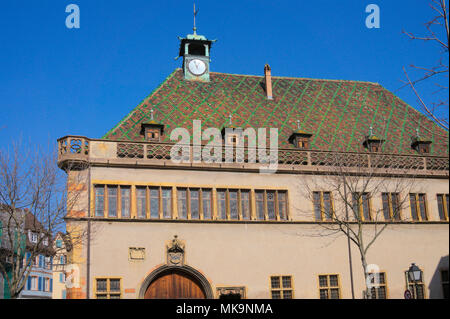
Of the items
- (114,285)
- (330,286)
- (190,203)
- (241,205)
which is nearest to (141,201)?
(190,203)

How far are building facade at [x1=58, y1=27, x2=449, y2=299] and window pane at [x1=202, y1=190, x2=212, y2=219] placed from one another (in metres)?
0.04

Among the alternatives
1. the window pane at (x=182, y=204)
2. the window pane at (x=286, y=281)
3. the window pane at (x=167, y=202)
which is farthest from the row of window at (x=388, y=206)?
the window pane at (x=167, y=202)

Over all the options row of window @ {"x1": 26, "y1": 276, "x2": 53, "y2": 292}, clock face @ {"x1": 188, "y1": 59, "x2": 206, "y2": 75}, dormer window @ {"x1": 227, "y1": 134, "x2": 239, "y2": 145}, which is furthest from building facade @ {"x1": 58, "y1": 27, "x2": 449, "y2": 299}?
row of window @ {"x1": 26, "y1": 276, "x2": 53, "y2": 292}

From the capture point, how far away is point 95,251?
20203 millimetres

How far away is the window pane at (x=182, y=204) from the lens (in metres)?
21.6

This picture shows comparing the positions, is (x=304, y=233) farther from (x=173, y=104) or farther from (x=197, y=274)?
(x=173, y=104)

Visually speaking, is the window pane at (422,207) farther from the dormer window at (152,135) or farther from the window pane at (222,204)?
the dormer window at (152,135)

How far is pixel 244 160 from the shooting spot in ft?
74.6

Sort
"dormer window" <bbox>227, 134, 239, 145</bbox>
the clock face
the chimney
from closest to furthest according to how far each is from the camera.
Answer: "dormer window" <bbox>227, 134, 239, 145</bbox>, the chimney, the clock face

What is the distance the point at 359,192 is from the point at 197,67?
10.2 meters

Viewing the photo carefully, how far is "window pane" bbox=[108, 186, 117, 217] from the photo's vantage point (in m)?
21.0

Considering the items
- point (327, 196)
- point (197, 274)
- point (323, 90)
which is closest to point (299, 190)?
point (327, 196)

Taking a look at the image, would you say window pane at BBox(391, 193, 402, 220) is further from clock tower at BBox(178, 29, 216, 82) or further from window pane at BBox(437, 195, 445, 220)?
clock tower at BBox(178, 29, 216, 82)
